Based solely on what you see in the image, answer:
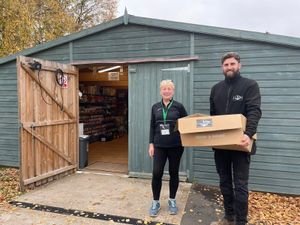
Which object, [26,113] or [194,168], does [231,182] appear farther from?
[26,113]

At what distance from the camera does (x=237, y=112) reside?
2816 millimetres

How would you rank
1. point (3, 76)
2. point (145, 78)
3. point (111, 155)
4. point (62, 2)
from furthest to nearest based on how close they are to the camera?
point (62, 2)
point (111, 155)
point (3, 76)
point (145, 78)

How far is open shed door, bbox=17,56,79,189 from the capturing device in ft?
14.0

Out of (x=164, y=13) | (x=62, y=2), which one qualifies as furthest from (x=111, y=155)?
(x=164, y=13)

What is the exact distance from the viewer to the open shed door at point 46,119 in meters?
4.27

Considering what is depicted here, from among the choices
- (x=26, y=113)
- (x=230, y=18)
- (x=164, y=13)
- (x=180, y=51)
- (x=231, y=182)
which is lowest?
(x=231, y=182)

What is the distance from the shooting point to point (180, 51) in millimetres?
4797

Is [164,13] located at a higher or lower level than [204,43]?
higher

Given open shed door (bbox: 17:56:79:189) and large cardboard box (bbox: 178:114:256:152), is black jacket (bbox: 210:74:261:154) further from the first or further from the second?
open shed door (bbox: 17:56:79:189)

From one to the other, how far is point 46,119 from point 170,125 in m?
2.51

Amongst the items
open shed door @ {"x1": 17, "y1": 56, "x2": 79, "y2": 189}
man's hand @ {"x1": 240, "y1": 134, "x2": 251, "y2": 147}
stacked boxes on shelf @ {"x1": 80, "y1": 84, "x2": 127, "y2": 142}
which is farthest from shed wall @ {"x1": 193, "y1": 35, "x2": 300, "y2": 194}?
stacked boxes on shelf @ {"x1": 80, "y1": 84, "x2": 127, "y2": 142}

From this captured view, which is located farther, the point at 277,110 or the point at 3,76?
the point at 3,76

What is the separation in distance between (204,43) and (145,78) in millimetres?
1199

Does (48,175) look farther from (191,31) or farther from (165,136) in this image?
(191,31)
